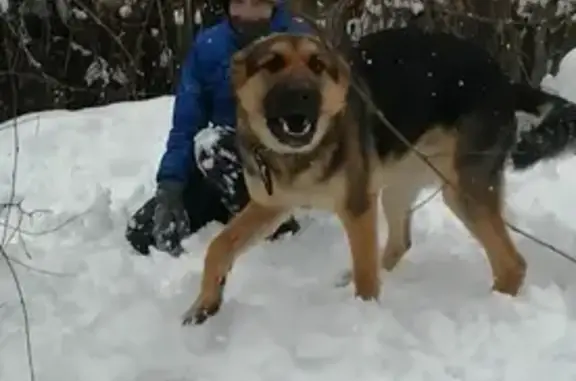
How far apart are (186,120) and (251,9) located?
2.12 ft

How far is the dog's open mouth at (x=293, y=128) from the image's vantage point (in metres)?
4.07

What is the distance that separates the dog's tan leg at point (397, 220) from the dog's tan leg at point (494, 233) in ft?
1.34

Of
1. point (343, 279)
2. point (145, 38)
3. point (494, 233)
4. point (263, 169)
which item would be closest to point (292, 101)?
point (263, 169)

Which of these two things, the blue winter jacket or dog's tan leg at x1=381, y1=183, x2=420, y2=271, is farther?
the blue winter jacket

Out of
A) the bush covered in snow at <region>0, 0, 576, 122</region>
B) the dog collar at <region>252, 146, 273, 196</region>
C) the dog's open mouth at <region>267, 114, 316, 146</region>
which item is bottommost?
the bush covered in snow at <region>0, 0, 576, 122</region>

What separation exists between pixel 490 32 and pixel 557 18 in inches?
22.0

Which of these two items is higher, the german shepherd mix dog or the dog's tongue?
the dog's tongue

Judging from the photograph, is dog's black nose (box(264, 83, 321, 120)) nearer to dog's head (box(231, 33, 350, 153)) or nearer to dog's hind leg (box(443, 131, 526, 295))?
dog's head (box(231, 33, 350, 153))

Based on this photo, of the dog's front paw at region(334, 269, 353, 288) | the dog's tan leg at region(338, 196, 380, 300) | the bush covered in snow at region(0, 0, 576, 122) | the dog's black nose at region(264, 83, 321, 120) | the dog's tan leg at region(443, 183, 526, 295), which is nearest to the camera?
the dog's black nose at region(264, 83, 321, 120)

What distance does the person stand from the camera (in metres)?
5.04

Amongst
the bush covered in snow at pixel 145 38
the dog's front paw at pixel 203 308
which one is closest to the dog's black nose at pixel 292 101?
the dog's front paw at pixel 203 308

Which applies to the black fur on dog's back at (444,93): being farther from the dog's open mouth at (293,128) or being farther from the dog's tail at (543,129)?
the dog's open mouth at (293,128)

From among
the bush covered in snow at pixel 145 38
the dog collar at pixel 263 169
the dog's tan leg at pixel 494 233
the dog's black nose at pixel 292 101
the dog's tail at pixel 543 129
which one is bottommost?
the bush covered in snow at pixel 145 38

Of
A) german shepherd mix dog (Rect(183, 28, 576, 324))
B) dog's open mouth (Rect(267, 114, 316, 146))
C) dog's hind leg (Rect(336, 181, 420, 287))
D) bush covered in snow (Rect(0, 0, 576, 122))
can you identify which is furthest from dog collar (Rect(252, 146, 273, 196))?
bush covered in snow (Rect(0, 0, 576, 122))
